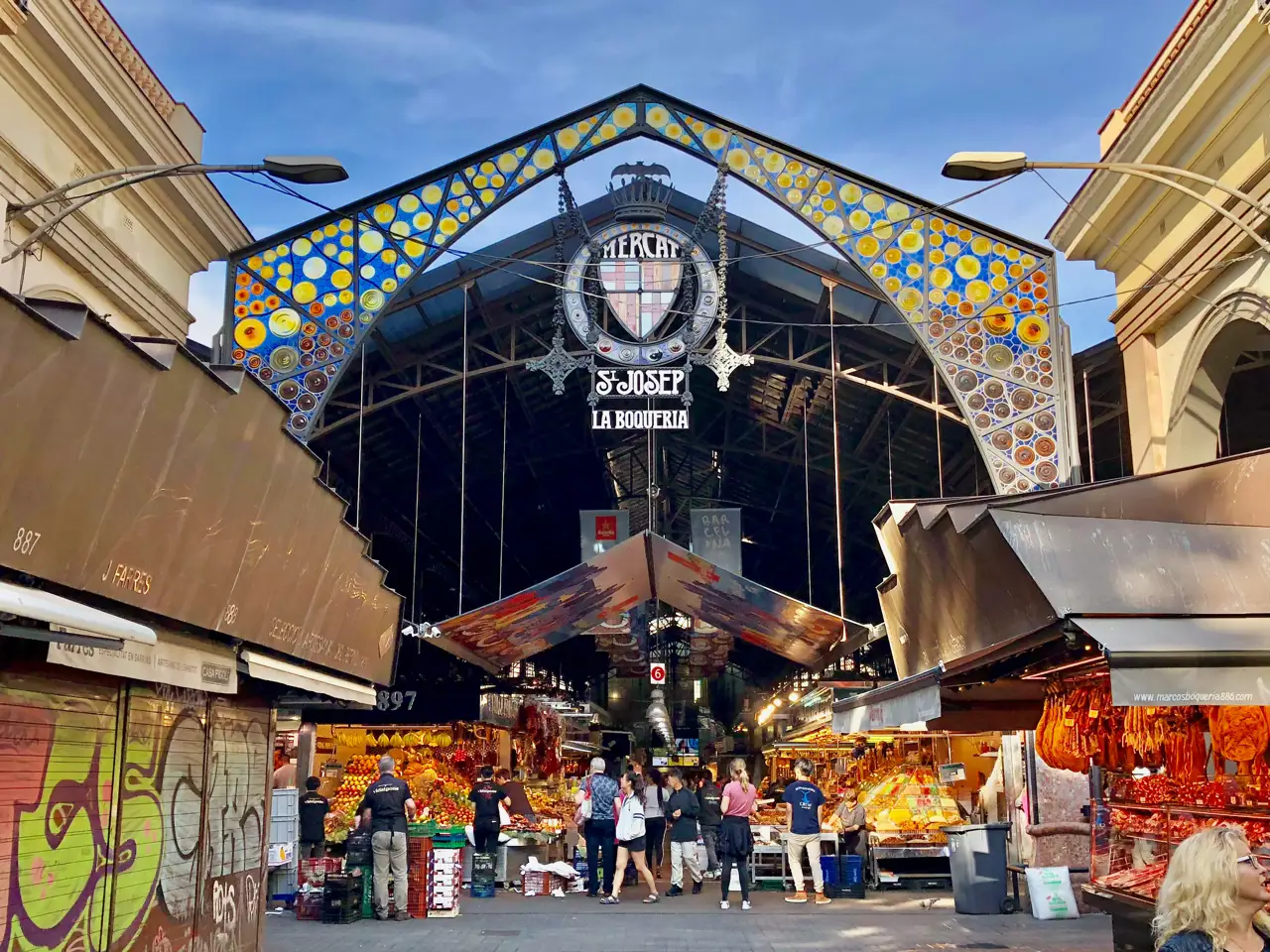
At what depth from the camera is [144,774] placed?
7102 millimetres

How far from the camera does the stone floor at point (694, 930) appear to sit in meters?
10.5

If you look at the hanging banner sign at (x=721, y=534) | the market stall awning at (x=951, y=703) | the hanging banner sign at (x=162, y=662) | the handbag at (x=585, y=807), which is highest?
the hanging banner sign at (x=721, y=534)

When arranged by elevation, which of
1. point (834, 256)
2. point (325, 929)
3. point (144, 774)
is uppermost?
point (834, 256)

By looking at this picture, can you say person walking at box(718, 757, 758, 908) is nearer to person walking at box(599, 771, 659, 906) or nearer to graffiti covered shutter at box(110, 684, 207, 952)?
person walking at box(599, 771, 659, 906)

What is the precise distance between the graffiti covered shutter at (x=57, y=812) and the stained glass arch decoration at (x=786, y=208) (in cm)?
783

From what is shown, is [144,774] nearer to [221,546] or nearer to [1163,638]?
[221,546]

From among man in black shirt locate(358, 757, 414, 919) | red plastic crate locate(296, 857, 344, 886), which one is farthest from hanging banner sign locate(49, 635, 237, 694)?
red plastic crate locate(296, 857, 344, 886)

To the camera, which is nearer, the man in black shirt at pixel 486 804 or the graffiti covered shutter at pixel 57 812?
the graffiti covered shutter at pixel 57 812

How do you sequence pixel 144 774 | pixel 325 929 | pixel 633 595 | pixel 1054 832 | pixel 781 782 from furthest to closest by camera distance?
1. pixel 781 782
2. pixel 633 595
3. pixel 1054 832
4. pixel 325 929
5. pixel 144 774

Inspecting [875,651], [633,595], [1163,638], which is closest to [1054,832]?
[633,595]

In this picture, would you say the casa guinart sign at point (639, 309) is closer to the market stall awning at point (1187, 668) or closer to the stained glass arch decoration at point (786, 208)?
the stained glass arch decoration at point (786, 208)

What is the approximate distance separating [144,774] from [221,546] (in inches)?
54.7

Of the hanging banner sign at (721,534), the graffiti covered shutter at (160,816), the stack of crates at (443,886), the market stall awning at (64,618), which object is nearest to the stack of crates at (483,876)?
the stack of crates at (443,886)

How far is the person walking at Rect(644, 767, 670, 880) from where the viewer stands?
15.9 m
